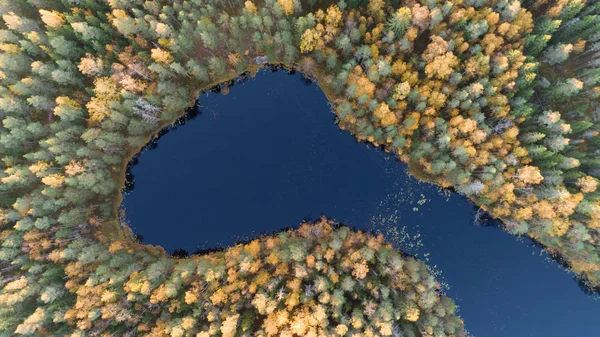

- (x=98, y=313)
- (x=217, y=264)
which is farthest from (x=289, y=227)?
(x=98, y=313)

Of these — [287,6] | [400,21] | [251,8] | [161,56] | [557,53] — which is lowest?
[161,56]

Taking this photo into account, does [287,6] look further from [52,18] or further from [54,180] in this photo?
[54,180]

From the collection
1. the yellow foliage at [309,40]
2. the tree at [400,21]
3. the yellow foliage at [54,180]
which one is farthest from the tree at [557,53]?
the yellow foliage at [54,180]

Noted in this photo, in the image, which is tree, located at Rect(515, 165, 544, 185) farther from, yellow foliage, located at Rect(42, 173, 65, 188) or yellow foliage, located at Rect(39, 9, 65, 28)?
yellow foliage, located at Rect(39, 9, 65, 28)

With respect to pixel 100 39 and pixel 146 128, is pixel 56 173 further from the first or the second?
pixel 100 39

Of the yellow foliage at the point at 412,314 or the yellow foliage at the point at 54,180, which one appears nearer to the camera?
the yellow foliage at the point at 412,314

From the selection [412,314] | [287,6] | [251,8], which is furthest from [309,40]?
[412,314]

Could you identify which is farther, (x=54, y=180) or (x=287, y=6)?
(x=287, y=6)

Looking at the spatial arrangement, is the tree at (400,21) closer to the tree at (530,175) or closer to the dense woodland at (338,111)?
the dense woodland at (338,111)

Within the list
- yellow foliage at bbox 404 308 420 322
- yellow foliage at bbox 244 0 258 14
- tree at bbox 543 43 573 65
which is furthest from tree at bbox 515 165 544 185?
yellow foliage at bbox 244 0 258 14
